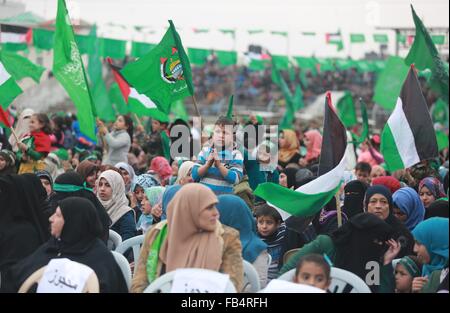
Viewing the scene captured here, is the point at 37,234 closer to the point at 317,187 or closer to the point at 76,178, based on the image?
the point at 76,178

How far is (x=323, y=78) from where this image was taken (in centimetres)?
5622

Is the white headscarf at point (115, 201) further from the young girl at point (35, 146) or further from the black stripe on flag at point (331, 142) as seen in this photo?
the young girl at point (35, 146)

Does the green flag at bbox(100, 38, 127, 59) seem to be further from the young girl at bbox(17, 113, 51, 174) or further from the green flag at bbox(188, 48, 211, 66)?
the young girl at bbox(17, 113, 51, 174)

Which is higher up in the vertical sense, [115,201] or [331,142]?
[331,142]

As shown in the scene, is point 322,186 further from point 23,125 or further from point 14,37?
point 14,37

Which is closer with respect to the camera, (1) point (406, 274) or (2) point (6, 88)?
(1) point (406, 274)

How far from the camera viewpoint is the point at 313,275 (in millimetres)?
6035

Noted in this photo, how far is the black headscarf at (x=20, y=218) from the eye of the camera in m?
7.43

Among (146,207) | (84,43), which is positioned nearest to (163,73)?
(146,207)

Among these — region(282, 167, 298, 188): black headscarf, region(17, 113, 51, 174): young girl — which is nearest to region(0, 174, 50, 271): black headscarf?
region(17, 113, 51, 174): young girl

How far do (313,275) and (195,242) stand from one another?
71 cm

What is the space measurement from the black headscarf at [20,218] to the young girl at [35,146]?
332 centimetres

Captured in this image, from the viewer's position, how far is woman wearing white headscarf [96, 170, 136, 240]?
352 inches
